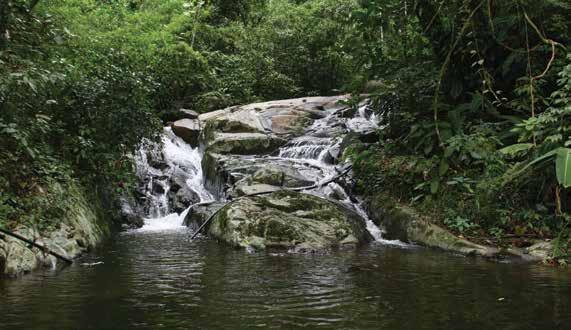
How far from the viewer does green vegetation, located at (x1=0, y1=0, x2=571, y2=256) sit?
7473 mm

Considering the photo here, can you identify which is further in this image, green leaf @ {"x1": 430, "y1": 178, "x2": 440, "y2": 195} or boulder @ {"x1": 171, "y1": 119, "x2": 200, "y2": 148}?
boulder @ {"x1": 171, "y1": 119, "x2": 200, "y2": 148}

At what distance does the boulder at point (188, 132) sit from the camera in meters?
16.7

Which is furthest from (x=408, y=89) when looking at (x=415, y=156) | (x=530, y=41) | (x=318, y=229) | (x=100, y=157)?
(x=100, y=157)

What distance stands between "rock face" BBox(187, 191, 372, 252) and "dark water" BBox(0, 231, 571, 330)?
2.76ft

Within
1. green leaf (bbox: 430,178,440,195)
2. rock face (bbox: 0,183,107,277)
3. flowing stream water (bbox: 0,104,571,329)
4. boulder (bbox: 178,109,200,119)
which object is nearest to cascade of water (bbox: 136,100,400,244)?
boulder (bbox: 178,109,200,119)

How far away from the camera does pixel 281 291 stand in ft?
17.9

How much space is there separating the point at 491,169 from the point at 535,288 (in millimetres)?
3951

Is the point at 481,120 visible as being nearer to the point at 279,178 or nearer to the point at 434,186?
the point at 434,186

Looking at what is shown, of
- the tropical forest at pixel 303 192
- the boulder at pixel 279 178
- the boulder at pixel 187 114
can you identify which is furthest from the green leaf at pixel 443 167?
the boulder at pixel 187 114

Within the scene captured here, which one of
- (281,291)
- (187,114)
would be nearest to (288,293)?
(281,291)

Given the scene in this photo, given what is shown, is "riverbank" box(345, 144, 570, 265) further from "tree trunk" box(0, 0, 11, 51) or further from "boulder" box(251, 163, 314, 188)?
"tree trunk" box(0, 0, 11, 51)

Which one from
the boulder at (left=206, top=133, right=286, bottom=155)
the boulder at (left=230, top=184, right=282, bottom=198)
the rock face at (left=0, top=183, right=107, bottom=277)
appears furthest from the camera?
the boulder at (left=206, top=133, right=286, bottom=155)

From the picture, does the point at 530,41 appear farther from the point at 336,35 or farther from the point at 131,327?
the point at 336,35

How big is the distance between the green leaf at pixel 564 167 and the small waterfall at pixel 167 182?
293 inches
